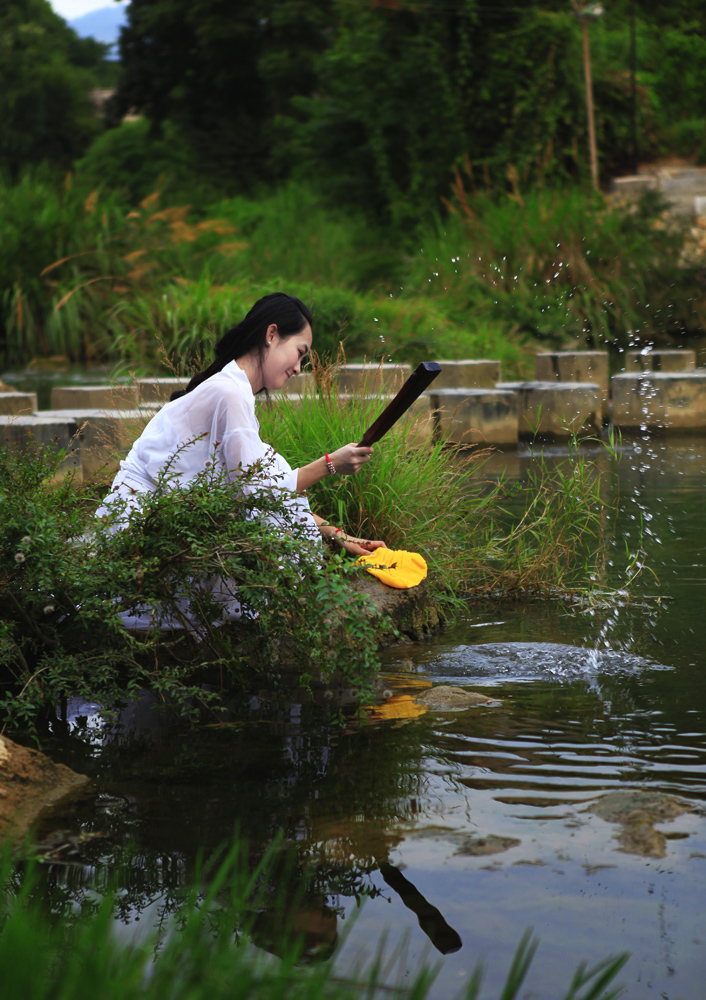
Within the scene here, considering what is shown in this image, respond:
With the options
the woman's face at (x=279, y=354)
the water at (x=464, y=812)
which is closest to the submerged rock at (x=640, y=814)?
the water at (x=464, y=812)

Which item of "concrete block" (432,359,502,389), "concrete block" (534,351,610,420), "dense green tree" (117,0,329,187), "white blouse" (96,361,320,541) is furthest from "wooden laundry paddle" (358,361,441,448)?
"dense green tree" (117,0,329,187)

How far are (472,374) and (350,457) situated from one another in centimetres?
608

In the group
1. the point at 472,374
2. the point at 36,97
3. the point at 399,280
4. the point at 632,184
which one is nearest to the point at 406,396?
the point at 472,374

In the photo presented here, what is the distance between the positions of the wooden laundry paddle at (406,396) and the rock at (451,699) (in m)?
0.88

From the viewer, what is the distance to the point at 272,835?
2676mm

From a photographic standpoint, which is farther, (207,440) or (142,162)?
(142,162)

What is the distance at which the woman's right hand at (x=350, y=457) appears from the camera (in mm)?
3713

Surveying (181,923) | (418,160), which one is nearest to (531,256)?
(418,160)

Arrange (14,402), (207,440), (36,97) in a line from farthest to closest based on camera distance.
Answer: (36,97)
(14,402)
(207,440)

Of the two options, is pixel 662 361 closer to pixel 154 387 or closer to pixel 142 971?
pixel 154 387

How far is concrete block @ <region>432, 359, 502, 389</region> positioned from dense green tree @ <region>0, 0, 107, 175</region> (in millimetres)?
28290

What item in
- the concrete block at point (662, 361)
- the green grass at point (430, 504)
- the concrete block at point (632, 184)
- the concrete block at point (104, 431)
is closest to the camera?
the green grass at point (430, 504)

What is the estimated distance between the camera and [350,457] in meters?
3.72

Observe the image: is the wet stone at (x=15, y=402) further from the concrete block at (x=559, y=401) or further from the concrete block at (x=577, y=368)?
the concrete block at (x=577, y=368)
